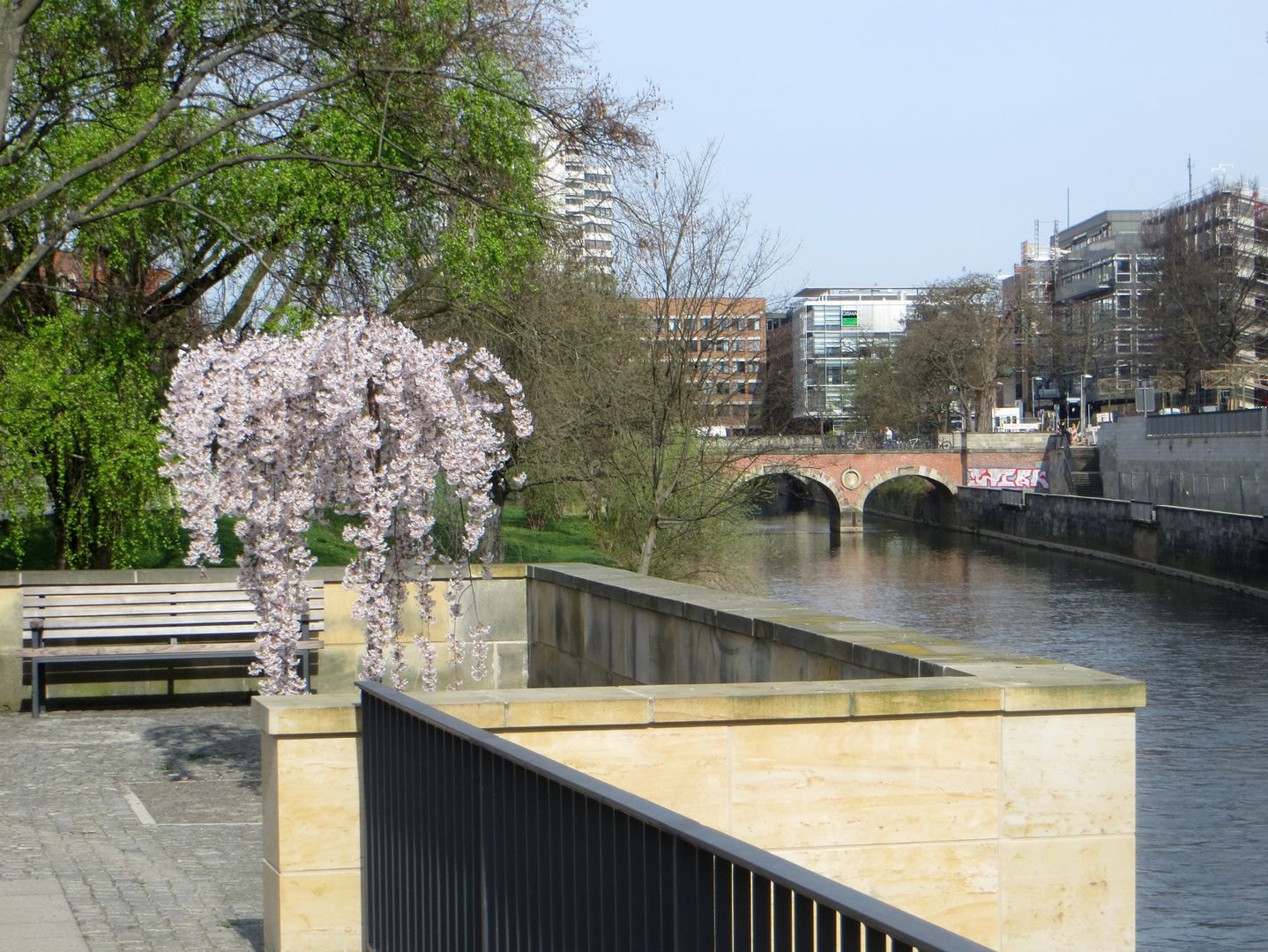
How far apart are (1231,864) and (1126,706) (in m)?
9.93

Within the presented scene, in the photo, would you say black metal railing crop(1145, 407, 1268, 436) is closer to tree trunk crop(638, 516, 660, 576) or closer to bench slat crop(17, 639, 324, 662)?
tree trunk crop(638, 516, 660, 576)

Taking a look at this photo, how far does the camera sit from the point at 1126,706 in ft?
Answer: 15.1

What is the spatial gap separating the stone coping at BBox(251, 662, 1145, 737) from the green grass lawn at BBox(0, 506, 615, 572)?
394 cm

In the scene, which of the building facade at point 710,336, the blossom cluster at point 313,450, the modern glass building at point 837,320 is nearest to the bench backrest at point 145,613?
the blossom cluster at point 313,450

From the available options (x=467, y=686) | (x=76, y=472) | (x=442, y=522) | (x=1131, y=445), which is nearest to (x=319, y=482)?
(x=467, y=686)

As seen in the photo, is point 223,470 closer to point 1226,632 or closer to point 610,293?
point 610,293

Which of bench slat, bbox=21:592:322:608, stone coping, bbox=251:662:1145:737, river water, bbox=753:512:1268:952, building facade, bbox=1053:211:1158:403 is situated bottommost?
river water, bbox=753:512:1268:952

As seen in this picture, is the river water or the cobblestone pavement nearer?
the cobblestone pavement

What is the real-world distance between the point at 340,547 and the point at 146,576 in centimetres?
1147

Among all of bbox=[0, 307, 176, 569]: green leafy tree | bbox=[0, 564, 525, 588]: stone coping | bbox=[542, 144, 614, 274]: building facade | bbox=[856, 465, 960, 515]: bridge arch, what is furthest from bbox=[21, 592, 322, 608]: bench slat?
bbox=[856, 465, 960, 515]: bridge arch

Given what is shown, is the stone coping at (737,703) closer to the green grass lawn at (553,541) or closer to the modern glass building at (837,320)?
the green grass lawn at (553,541)

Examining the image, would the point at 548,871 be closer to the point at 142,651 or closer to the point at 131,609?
the point at 142,651

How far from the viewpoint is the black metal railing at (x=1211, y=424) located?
46.9 meters

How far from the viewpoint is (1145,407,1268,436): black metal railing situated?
154 ft
